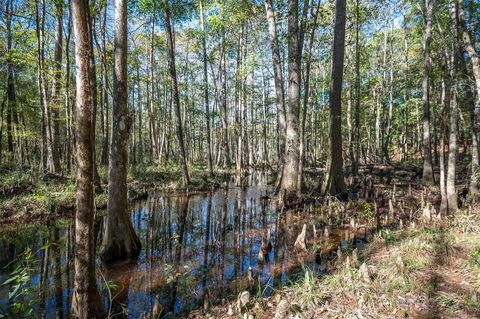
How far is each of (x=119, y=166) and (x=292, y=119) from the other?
641 centimetres

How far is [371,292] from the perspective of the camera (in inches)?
130

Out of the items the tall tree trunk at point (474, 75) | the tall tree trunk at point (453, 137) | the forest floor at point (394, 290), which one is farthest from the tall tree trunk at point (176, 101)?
the tall tree trunk at point (474, 75)

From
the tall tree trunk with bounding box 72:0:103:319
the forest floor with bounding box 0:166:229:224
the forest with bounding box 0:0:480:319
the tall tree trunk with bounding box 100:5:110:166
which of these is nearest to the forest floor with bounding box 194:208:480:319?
the forest with bounding box 0:0:480:319

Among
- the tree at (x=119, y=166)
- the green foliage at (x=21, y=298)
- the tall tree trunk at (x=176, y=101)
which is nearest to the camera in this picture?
A: the green foliage at (x=21, y=298)

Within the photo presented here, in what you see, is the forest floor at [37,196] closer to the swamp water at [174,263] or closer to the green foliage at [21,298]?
the swamp water at [174,263]

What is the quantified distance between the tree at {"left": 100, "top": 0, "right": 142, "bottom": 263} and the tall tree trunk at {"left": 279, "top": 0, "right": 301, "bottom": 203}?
226 inches

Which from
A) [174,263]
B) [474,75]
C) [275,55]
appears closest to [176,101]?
[275,55]

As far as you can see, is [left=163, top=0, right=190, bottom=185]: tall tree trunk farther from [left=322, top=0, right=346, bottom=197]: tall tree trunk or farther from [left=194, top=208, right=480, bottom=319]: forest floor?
[left=194, top=208, right=480, bottom=319]: forest floor

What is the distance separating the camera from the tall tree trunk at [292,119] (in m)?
10.1

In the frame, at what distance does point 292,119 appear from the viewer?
10062 millimetres

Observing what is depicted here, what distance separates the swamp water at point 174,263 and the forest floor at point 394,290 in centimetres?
54

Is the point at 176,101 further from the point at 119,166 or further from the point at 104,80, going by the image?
the point at 119,166

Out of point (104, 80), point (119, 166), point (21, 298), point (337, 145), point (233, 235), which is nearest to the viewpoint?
point (21, 298)

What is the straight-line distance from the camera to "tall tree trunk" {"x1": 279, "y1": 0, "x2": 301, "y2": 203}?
10055 mm
